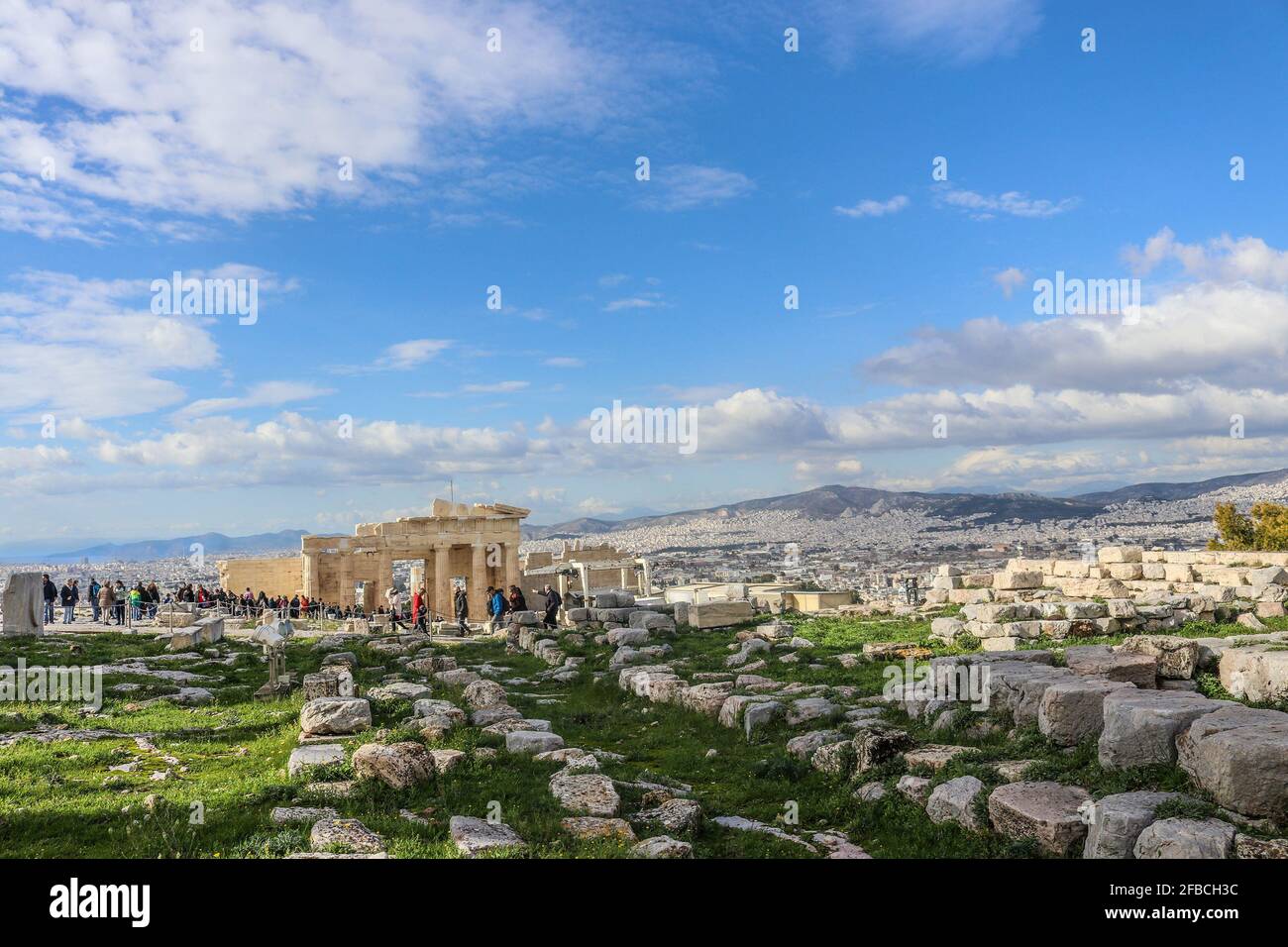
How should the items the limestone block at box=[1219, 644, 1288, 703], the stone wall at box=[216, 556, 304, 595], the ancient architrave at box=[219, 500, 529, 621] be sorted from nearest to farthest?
the limestone block at box=[1219, 644, 1288, 703], the ancient architrave at box=[219, 500, 529, 621], the stone wall at box=[216, 556, 304, 595]

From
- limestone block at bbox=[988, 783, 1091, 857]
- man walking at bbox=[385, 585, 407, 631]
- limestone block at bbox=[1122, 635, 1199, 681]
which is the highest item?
limestone block at bbox=[1122, 635, 1199, 681]

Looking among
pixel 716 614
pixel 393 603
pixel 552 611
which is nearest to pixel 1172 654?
pixel 716 614

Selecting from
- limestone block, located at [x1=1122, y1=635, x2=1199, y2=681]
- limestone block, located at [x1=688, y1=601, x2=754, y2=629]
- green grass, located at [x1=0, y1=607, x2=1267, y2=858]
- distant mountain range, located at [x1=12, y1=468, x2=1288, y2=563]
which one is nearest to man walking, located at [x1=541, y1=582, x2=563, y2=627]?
limestone block, located at [x1=688, y1=601, x2=754, y2=629]

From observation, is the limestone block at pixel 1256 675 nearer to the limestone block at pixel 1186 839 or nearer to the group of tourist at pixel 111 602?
the limestone block at pixel 1186 839

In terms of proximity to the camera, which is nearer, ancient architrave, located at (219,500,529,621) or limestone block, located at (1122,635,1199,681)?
limestone block, located at (1122,635,1199,681)

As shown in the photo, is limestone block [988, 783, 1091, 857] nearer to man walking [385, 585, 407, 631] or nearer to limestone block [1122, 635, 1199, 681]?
limestone block [1122, 635, 1199, 681]

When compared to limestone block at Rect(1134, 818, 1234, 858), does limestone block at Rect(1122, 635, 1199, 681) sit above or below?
above

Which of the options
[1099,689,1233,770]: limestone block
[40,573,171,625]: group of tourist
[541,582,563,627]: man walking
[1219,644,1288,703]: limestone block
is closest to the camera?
[1099,689,1233,770]: limestone block

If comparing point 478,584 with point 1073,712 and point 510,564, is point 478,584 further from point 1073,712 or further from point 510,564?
point 1073,712

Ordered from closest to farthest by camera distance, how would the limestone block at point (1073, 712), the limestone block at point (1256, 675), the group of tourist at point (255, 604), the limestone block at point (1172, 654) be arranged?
the limestone block at point (1073, 712)
the limestone block at point (1256, 675)
the limestone block at point (1172, 654)
the group of tourist at point (255, 604)

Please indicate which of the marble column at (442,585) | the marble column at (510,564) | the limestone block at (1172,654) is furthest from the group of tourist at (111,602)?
the limestone block at (1172,654)

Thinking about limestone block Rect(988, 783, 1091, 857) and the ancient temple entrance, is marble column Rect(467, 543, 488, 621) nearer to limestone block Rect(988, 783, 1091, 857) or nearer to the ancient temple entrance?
the ancient temple entrance
